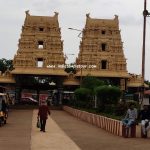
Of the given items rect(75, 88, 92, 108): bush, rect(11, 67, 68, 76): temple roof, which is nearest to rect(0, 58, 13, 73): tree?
rect(11, 67, 68, 76): temple roof

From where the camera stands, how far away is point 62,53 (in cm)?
7288

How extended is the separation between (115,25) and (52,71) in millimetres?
11437

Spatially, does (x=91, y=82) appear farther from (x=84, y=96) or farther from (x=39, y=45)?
(x=39, y=45)

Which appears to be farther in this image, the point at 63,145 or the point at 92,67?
the point at 92,67

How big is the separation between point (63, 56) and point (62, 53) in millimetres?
511

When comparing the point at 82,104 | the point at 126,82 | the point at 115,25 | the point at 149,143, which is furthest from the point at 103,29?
the point at 149,143

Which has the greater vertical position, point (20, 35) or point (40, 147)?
point (20, 35)

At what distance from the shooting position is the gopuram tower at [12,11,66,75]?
234 feet

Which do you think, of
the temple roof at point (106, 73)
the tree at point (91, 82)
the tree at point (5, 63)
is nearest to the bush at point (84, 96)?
the tree at point (91, 82)

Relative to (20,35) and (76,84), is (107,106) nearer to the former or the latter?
(76,84)

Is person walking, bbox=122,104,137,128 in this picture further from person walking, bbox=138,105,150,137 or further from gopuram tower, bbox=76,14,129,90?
gopuram tower, bbox=76,14,129,90

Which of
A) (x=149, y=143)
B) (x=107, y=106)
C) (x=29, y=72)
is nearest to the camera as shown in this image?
(x=149, y=143)

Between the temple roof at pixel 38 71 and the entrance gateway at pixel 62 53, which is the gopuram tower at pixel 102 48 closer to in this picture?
the entrance gateway at pixel 62 53

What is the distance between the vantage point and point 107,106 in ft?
142
